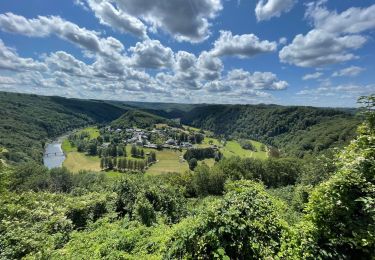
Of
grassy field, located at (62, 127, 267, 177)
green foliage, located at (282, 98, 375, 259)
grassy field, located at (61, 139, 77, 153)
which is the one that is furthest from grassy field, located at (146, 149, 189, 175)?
green foliage, located at (282, 98, 375, 259)

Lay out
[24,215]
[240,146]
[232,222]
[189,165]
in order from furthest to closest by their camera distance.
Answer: [240,146]
[189,165]
[24,215]
[232,222]

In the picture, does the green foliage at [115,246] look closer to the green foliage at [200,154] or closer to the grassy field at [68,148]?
the green foliage at [200,154]

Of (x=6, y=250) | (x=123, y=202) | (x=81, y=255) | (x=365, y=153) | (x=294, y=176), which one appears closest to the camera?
(x=365, y=153)

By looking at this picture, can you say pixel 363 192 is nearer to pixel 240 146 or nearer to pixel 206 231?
pixel 206 231

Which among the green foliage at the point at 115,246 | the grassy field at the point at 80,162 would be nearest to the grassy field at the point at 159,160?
the grassy field at the point at 80,162

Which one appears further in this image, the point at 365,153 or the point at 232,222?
the point at 232,222

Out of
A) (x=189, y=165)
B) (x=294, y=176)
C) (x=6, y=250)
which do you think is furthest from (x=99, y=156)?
(x=6, y=250)
